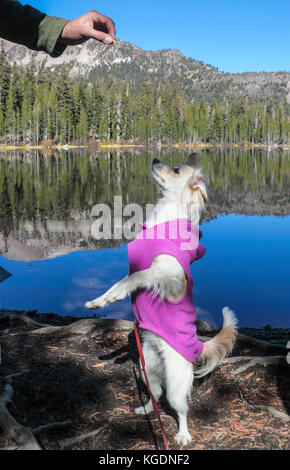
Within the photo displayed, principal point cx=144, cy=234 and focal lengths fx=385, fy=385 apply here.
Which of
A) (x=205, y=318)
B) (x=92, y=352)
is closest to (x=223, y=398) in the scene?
(x=92, y=352)

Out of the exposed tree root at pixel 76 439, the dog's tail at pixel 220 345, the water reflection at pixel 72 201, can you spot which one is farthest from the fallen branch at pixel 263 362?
the water reflection at pixel 72 201

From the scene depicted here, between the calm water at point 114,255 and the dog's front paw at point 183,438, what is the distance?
4368mm

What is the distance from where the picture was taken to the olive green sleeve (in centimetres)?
282

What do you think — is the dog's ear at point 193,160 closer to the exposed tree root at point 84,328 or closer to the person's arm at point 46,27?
the person's arm at point 46,27

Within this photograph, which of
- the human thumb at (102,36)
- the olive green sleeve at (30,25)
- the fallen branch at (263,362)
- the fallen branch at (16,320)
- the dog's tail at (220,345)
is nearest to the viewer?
the human thumb at (102,36)

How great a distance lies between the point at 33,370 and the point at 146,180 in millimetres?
23440

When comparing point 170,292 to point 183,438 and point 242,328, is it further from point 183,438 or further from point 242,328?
point 242,328

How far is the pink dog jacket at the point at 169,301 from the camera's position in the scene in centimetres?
347

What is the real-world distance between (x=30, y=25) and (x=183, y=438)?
3754 millimetres

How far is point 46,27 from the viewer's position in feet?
9.27

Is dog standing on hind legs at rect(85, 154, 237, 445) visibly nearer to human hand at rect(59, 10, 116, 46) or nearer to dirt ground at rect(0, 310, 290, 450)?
dirt ground at rect(0, 310, 290, 450)

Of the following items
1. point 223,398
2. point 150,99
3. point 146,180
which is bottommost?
point 223,398

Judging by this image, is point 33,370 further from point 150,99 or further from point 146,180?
point 150,99
